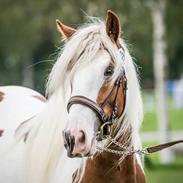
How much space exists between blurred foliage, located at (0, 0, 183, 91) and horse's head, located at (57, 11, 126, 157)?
0.65 metres

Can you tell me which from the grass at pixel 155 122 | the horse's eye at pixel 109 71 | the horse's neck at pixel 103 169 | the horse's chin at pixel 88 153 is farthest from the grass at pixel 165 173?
the grass at pixel 155 122

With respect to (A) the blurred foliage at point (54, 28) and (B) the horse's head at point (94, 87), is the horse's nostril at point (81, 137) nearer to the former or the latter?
(B) the horse's head at point (94, 87)

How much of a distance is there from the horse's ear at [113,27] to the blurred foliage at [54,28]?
648 millimetres

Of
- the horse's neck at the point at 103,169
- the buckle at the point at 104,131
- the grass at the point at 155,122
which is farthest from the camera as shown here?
the grass at the point at 155,122

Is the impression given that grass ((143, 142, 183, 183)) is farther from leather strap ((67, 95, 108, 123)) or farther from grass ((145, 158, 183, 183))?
leather strap ((67, 95, 108, 123))

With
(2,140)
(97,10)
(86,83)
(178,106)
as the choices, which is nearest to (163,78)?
(97,10)

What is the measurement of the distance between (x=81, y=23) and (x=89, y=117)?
4.28m

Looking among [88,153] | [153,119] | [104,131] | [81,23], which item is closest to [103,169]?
[104,131]

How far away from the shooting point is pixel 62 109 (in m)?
6.28

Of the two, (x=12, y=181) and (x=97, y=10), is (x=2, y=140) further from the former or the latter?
(x=97, y=10)

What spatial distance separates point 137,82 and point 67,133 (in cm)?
89

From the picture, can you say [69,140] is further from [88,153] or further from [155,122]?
[155,122]

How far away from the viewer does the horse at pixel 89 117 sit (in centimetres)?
550

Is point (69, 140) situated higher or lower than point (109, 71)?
lower
